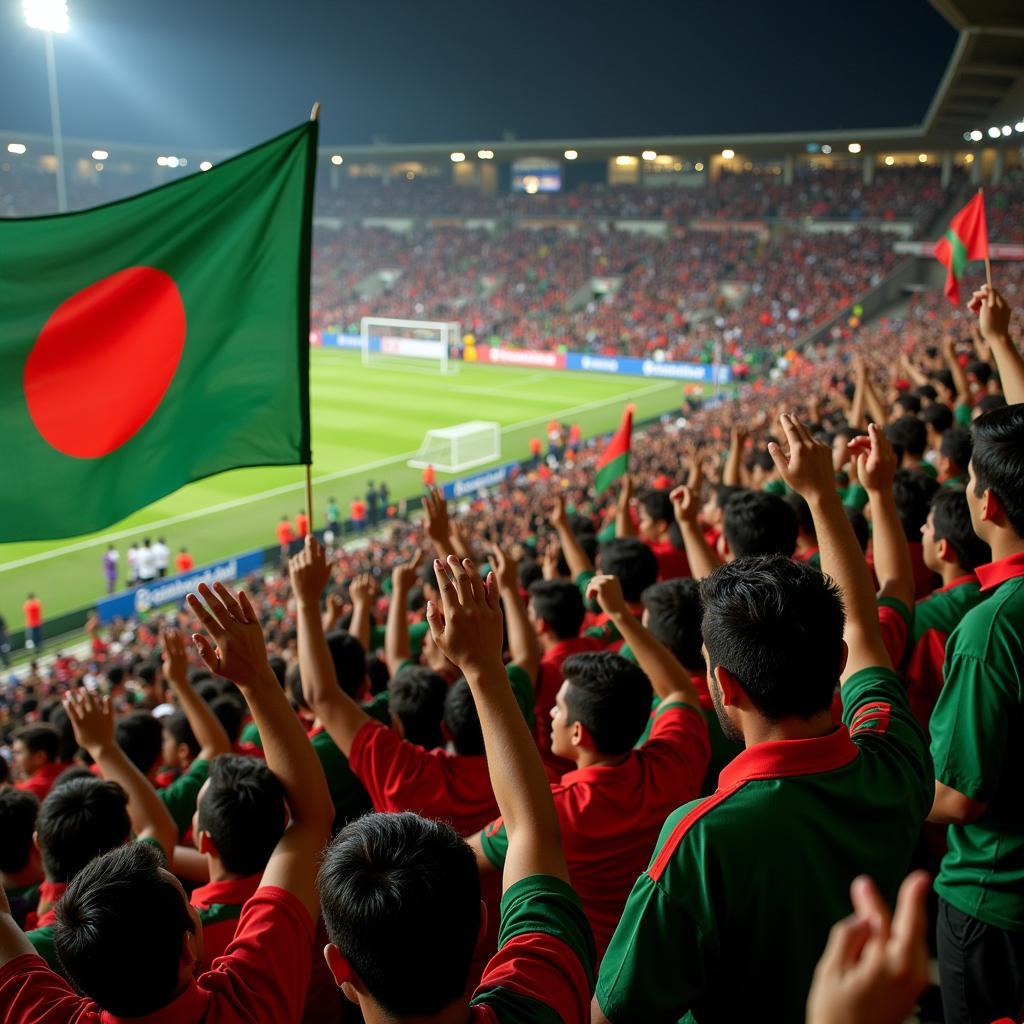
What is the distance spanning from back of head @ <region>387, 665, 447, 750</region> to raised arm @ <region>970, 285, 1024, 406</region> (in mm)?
2726

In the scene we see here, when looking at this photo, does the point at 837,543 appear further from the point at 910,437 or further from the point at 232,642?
the point at 910,437

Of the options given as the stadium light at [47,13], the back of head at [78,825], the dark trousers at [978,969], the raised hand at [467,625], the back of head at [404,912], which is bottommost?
the dark trousers at [978,969]

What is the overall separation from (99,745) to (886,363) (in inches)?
829

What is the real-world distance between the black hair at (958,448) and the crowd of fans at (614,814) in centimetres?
85

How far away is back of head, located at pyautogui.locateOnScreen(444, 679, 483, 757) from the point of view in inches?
146

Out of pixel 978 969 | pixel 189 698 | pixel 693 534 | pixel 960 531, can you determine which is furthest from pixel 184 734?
pixel 978 969

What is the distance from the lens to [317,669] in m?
3.37

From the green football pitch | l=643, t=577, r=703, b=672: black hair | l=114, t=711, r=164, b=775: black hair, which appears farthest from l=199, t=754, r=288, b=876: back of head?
the green football pitch

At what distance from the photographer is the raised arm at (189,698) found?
169 inches

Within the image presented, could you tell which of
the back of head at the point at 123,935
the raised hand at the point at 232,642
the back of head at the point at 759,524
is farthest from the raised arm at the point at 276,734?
the back of head at the point at 759,524

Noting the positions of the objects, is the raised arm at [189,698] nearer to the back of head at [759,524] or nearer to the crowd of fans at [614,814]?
the crowd of fans at [614,814]

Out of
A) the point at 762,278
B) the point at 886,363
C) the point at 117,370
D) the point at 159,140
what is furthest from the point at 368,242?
the point at 117,370

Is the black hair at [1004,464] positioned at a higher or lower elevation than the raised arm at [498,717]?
higher

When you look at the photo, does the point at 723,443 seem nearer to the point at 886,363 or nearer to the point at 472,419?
the point at 886,363
